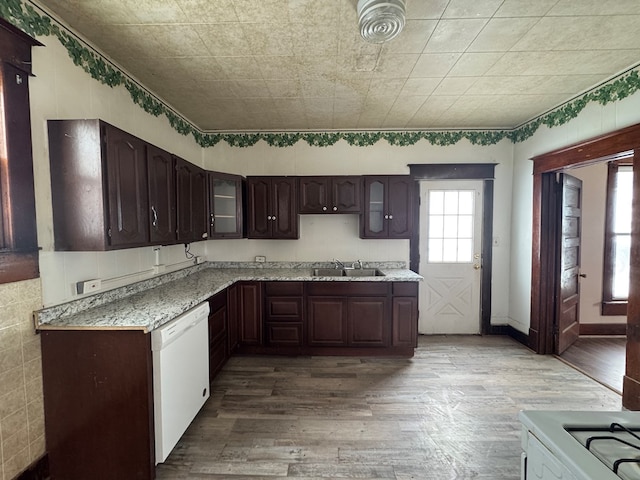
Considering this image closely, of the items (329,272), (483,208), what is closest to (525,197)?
(483,208)

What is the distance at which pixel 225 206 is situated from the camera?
11.2 feet

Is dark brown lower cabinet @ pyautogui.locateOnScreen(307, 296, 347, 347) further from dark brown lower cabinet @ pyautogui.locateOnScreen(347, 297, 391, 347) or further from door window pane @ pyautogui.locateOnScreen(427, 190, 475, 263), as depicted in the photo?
door window pane @ pyautogui.locateOnScreen(427, 190, 475, 263)

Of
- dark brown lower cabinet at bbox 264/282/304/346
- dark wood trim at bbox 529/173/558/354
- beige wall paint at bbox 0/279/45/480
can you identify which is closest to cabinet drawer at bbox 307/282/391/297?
dark brown lower cabinet at bbox 264/282/304/346

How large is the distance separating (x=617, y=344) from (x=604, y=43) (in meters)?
3.56

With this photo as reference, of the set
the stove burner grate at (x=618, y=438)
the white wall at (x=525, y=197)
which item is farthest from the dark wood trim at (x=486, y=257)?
the stove burner grate at (x=618, y=438)

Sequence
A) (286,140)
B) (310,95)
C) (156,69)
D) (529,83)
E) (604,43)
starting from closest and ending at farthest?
(604,43)
(156,69)
(529,83)
(310,95)
(286,140)

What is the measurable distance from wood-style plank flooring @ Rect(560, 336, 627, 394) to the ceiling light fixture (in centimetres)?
353

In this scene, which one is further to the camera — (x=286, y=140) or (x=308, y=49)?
(x=286, y=140)

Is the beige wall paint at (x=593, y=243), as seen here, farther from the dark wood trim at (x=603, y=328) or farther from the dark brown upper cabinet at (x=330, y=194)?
the dark brown upper cabinet at (x=330, y=194)

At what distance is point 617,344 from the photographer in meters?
3.58

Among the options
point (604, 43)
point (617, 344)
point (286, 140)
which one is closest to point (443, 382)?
point (617, 344)

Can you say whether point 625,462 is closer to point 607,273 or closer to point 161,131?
point 161,131

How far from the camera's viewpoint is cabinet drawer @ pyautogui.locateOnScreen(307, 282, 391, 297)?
3223mm

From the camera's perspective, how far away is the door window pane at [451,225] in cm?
390
